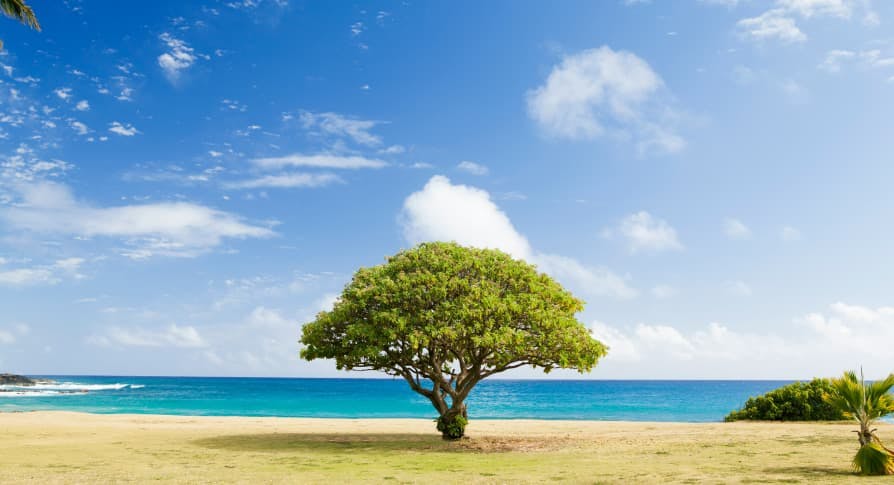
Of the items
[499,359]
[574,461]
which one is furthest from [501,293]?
[574,461]

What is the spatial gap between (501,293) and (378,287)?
4969 mm

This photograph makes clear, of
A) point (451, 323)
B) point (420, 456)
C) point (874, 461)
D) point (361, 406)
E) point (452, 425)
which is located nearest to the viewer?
point (874, 461)

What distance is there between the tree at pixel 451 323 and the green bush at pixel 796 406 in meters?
18.5

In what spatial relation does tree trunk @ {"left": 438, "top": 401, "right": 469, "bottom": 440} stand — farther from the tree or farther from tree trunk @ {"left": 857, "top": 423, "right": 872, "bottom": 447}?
tree trunk @ {"left": 857, "top": 423, "right": 872, "bottom": 447}

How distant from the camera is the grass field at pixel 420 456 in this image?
56.3ft

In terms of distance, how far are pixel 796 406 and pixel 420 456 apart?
26374 mm

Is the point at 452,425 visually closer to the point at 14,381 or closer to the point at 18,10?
the point at 18,10

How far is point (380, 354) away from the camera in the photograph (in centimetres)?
2591

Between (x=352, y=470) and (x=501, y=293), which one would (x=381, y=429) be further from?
(x=352, y=470)

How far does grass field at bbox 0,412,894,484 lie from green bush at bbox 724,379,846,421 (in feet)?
23.8

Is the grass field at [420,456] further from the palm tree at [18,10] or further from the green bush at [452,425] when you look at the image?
the palm tree at [18,10]

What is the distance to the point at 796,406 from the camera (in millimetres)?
37594

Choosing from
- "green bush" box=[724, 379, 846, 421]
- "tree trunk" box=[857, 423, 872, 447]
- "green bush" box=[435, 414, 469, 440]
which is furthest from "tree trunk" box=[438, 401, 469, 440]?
"green bush" box=[724, 379, 846, 421]

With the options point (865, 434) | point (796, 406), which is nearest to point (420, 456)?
point (865, 434)
